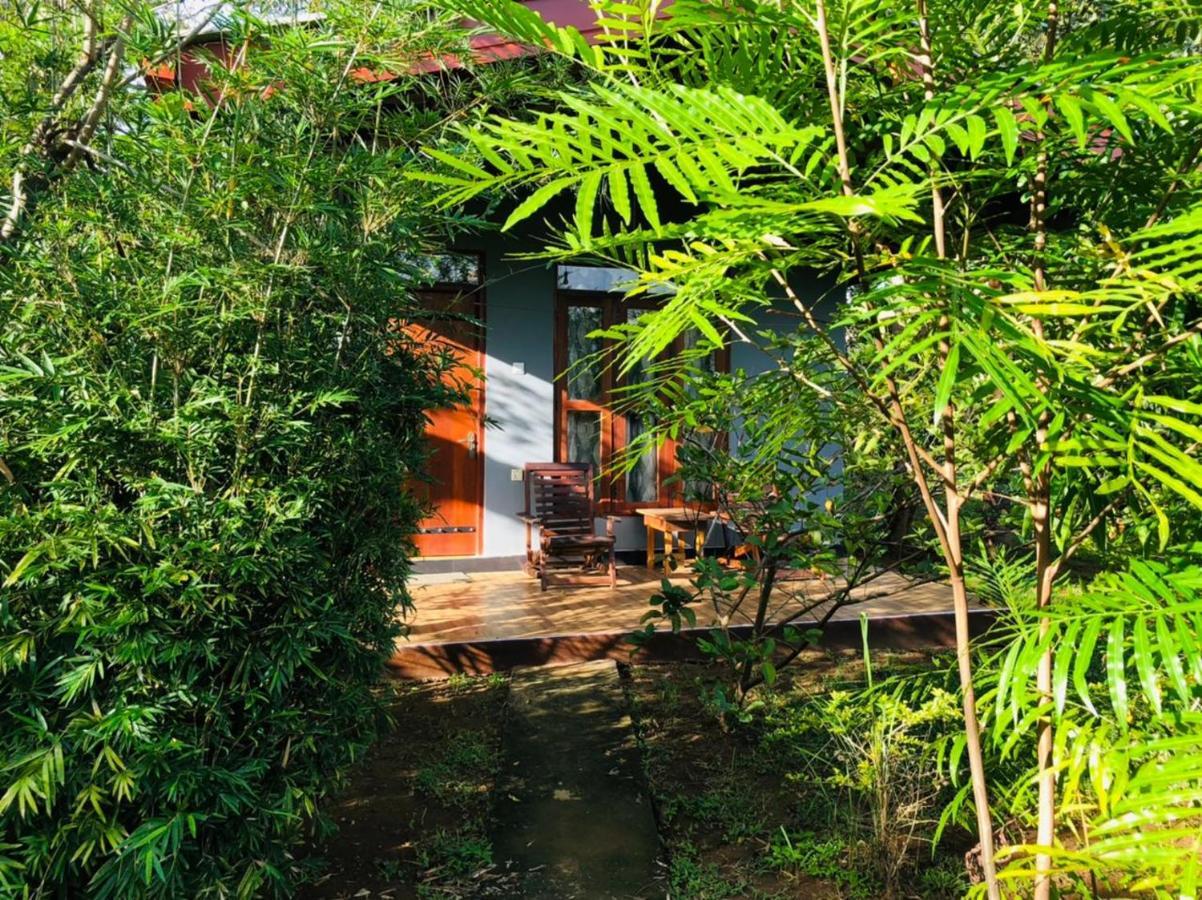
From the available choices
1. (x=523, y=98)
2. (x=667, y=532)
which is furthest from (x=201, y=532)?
(x=667, y=532)

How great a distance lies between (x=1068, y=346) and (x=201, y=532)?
5.74 feet

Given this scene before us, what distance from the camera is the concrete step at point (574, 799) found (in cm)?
230

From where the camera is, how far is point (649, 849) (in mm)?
2439

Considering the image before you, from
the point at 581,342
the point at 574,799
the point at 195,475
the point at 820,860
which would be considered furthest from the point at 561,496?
the point at 195,475

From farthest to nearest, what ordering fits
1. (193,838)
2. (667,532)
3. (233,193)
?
(667,532) < (233,193) < (193,838)

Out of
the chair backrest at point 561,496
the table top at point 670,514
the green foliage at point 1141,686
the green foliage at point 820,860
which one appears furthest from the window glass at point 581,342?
the green foliage at point 1141,686

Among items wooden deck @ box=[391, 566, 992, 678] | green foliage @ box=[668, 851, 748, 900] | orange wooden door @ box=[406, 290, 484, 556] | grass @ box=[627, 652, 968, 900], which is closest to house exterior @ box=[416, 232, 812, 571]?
orange wooden door @ box=[406, 290, 484, 556]

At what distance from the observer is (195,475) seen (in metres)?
1.79

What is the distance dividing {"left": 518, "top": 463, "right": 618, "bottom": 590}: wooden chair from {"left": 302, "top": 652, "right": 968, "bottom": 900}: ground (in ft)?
5.86

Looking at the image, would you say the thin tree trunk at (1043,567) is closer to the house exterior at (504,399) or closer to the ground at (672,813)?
the ground at (672,813)

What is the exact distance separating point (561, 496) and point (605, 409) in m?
0.93

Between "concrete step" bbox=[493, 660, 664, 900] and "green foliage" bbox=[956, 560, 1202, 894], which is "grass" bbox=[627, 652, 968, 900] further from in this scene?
"green foliage" bbox=[956, 560, 1202, 894]

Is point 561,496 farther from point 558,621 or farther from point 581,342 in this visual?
point 558,621

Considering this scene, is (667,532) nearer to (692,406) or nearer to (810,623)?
(810,623)
